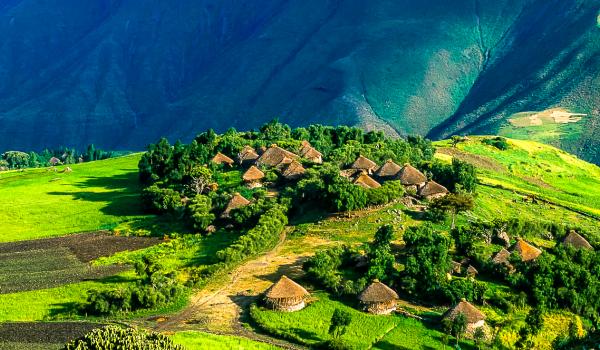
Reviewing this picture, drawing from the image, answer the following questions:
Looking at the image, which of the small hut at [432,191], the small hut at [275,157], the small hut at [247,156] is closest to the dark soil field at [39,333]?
the small hut at [432,191]

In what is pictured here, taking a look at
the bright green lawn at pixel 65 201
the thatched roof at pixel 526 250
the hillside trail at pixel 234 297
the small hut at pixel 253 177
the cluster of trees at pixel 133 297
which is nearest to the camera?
the hillside trail at pixel 234 297

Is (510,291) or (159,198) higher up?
(159,198)

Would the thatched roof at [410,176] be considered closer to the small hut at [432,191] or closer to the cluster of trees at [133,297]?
the small hut at [432,191]

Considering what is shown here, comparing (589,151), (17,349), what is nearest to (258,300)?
(17,349)

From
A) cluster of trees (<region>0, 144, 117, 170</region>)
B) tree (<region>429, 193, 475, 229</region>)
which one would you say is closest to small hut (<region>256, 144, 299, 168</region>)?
tree (<region>429, 193, 475, 229</region>)

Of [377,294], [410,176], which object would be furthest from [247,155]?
[377,294]

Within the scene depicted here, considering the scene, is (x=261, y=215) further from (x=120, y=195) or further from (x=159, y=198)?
(x=120, y=195)

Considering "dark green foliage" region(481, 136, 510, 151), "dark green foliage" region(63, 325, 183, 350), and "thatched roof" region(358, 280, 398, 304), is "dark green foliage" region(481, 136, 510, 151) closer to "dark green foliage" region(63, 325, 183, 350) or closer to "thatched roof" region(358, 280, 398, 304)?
"thatched roof" region(358, 280, 398, 304)
